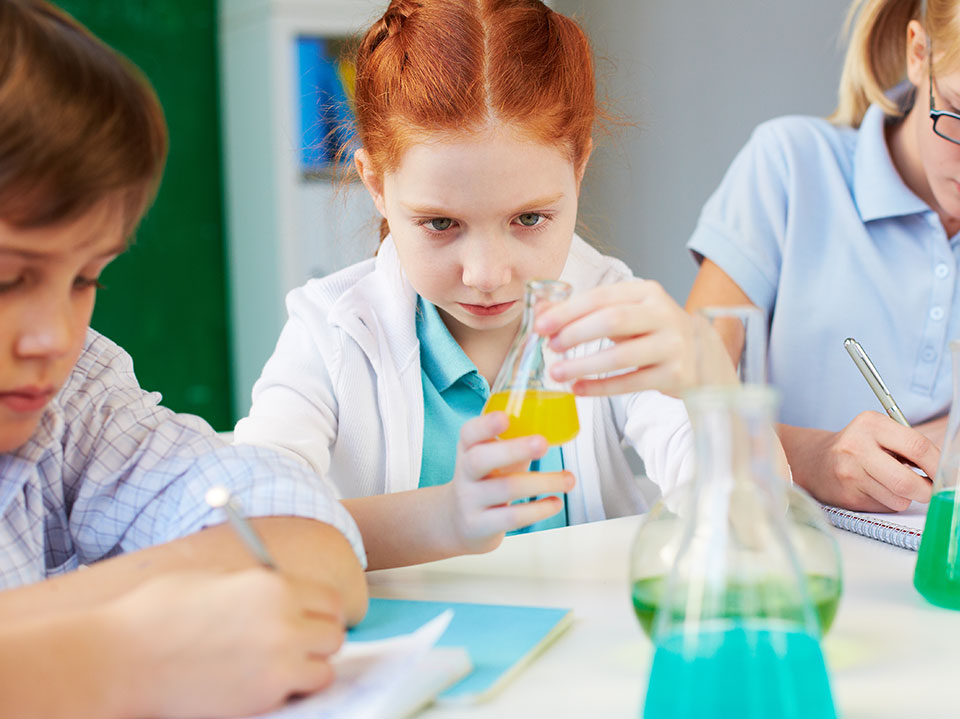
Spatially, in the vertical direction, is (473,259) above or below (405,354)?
above

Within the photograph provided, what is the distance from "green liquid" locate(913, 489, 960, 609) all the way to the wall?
187 centimetres

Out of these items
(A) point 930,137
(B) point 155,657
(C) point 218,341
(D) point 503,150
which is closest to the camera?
(B) point 155,657

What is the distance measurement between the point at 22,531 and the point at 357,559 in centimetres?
29

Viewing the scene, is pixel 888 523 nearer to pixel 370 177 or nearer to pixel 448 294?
pixel 448 294

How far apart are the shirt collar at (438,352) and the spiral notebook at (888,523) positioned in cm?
47

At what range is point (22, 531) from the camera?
840 millimetres

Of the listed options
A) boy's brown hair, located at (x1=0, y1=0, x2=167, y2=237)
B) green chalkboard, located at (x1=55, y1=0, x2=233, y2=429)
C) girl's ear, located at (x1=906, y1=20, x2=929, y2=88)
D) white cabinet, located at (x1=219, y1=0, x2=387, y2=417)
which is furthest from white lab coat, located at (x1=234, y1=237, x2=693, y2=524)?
green chalkboard, located at (x1=55, y1=0, x2=233, y2=429)

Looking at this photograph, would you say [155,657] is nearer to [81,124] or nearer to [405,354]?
[81,124]

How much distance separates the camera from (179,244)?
145 inches

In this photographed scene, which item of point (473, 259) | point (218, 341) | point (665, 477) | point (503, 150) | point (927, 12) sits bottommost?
point (218, 341)

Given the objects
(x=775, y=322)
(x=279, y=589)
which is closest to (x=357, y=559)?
(x=279, y=589)

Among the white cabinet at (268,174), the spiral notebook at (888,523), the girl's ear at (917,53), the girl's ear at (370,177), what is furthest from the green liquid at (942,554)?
the white cabinet at (268,174)

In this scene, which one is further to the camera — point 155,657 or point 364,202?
point 364,202

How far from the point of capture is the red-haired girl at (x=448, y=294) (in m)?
1.08
